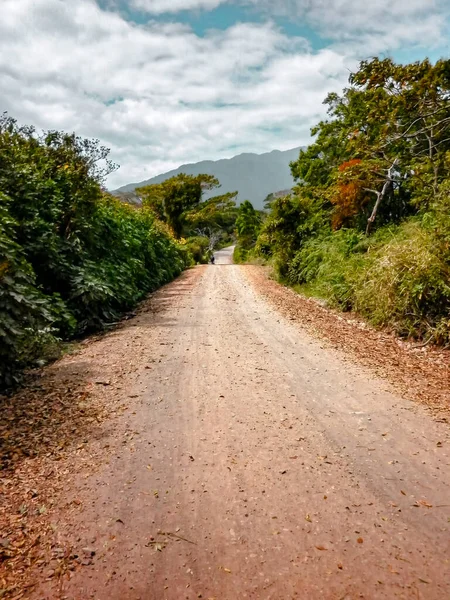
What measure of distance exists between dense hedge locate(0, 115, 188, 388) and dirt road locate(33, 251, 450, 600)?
67.0 inches

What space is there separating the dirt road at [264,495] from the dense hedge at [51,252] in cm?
170

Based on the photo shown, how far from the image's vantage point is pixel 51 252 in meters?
7.67

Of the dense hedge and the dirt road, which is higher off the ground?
the dense hedge

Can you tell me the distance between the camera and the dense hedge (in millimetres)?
4918

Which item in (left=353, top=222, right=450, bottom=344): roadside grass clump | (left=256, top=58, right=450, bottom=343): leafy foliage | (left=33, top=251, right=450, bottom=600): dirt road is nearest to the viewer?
(left=33, top=251, right=450, bottom=600): dirt road

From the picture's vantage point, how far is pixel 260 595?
6.84 ft

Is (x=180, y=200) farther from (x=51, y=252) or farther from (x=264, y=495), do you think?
(x=264, y=495)

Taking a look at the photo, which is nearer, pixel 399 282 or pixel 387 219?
pixel 399 282

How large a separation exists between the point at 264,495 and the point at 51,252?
20.9 feet

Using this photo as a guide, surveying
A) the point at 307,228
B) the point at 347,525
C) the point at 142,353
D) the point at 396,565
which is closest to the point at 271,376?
the point at 142,353

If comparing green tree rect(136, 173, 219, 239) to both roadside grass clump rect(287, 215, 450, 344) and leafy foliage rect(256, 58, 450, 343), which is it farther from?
roadside grass clump rect(287, 215, 450, 344)

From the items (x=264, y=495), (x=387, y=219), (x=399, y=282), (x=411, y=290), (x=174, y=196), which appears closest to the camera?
(x=264, y=495)

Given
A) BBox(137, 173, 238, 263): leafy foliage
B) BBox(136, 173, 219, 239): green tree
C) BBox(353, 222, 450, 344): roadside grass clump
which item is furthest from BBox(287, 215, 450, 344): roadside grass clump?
BBox(136, 173, 219, 239): green tree

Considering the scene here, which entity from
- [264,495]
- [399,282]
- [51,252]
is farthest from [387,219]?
[264,495]
